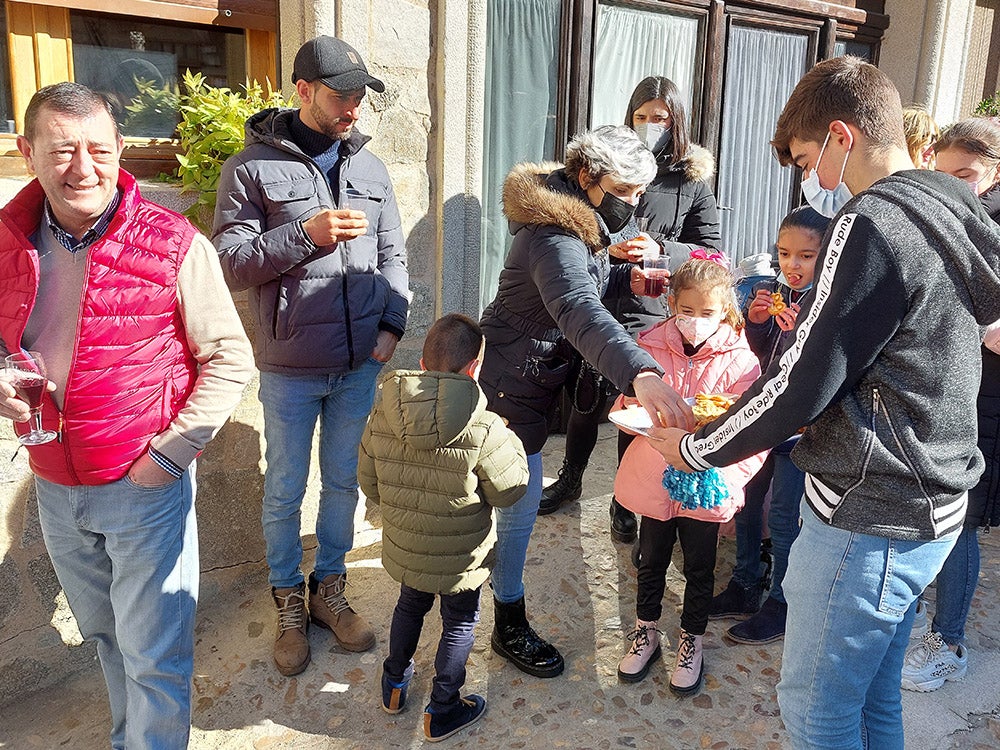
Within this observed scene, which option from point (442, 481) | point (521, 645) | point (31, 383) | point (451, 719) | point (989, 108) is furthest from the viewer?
point (989, 108)

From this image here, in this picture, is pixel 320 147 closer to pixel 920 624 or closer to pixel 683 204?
pixel 683 204

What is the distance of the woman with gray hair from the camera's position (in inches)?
103

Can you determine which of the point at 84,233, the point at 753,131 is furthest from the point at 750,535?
the point at 753,131

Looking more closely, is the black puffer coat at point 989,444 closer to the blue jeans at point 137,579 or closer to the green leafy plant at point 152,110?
the blue jeans at point 137,579

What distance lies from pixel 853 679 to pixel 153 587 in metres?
1.81

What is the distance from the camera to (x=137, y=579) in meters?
2.35

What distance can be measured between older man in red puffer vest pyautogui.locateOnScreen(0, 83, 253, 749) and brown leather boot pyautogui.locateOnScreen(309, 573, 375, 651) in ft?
2.81

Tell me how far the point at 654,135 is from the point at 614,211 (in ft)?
3.87

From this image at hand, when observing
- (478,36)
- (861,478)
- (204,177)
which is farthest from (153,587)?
(478,36)

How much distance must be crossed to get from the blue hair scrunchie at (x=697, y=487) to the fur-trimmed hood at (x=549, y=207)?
817 mm

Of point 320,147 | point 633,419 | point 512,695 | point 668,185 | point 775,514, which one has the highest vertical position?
point 320,147

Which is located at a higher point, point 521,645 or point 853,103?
point 853,103

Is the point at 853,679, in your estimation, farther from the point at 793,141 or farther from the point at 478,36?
the point at 478,36

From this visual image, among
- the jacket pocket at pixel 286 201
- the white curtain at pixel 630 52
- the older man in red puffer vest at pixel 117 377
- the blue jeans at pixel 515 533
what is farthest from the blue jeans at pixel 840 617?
the white curtain at pixel 630 52
